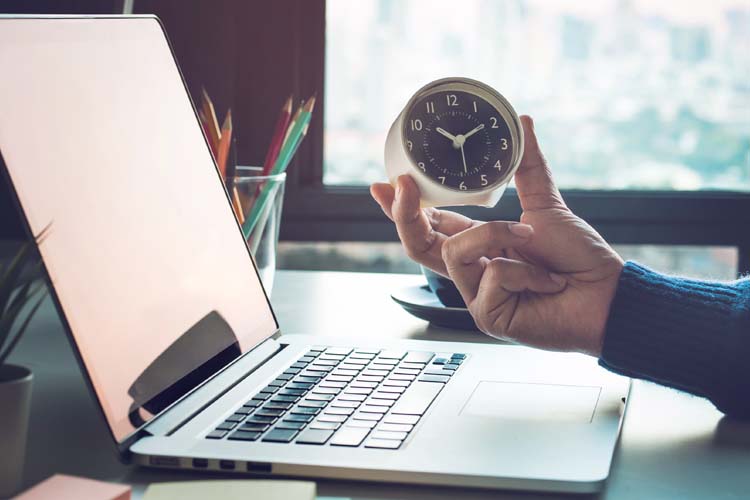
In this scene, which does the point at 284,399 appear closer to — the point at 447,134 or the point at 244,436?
the point at 244,436

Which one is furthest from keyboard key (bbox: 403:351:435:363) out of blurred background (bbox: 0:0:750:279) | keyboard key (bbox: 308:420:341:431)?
blurred background (bbox: 0:0:750:279)

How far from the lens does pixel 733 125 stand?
1998 mm

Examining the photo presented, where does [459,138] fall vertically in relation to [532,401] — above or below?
above

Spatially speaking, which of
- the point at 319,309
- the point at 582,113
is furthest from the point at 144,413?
the point at 582,113

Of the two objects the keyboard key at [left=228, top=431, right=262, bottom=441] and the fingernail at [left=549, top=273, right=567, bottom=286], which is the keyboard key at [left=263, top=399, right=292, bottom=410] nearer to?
the keyboard key at [left=228, top=431, right=262, bottom=441]

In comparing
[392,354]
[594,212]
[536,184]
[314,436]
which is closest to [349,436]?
[314,436]

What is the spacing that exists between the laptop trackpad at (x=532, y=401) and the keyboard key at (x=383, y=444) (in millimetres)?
96

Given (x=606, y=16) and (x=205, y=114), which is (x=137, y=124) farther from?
(x=606, y=16)

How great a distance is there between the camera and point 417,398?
0.73m

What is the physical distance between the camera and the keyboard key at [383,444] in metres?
0.62

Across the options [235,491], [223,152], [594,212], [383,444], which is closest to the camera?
[235,491]

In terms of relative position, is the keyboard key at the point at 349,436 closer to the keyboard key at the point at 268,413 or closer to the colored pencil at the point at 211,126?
the keyboard key at the point at 268,413

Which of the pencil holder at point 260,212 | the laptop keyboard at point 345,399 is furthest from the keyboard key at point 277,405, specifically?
the pencil holder at point 260,212

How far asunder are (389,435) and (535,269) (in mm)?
266
